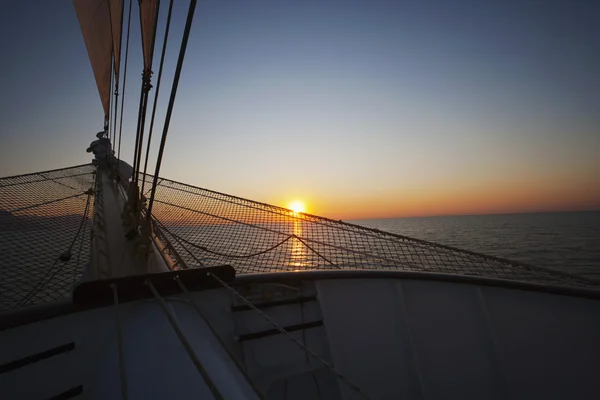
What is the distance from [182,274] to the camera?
1667 mm

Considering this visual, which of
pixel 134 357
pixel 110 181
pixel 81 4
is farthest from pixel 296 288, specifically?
pixel 81 4

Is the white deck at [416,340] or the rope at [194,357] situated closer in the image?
the rope at [194,357]

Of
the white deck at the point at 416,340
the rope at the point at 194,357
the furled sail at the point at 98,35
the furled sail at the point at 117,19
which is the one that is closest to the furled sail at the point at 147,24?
the white deck at the point at 416,340

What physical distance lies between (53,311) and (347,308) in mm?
2212

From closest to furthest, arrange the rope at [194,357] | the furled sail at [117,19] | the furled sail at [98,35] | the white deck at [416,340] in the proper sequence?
1. the rope at [194,357]
2. the white deck at [416,340]
3. the furled sail at [117,19]
4. the furled sail at [98,35]

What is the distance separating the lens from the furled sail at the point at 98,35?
5692 mm

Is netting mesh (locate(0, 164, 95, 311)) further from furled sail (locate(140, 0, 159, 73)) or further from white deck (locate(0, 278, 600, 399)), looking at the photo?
white deck (locate(0, 278, 600, 399))

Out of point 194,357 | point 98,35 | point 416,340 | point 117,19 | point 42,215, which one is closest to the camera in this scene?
point 194,357

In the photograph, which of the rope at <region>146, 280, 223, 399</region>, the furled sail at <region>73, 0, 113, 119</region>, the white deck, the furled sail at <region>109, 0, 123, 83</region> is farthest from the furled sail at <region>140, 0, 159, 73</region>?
the furled sail at <region>73, 0, 113, 119</region>

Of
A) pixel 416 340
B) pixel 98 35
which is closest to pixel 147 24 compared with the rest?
pixel 416 340

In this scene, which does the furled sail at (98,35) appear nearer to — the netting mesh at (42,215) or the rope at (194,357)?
the netting mesh at (42,215)

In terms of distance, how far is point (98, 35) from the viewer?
6.55 metres

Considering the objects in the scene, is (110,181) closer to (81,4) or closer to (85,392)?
(81,4)

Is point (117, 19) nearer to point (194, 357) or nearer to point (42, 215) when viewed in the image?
point (42, 215)
